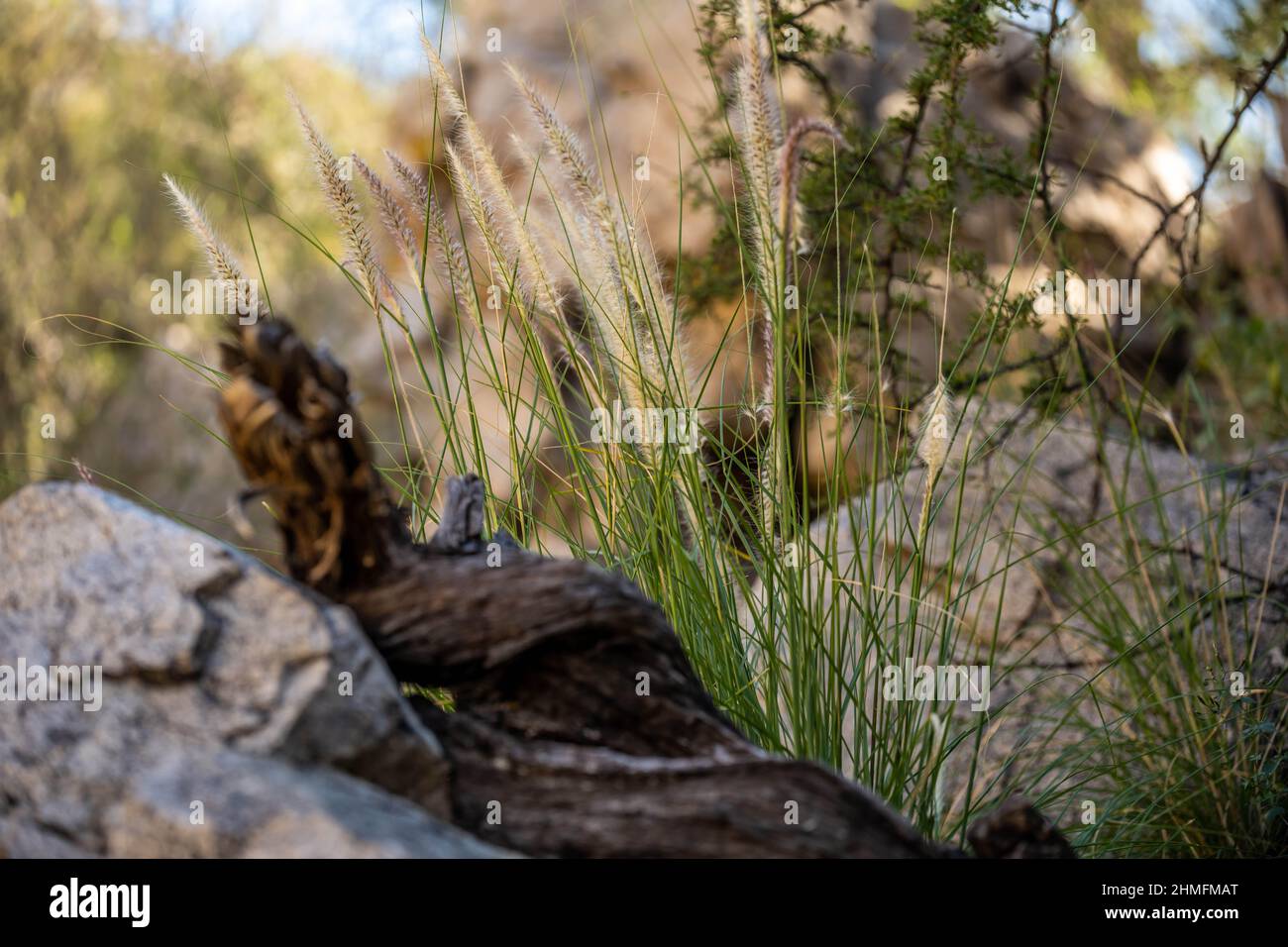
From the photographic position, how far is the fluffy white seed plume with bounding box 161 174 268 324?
164 cm

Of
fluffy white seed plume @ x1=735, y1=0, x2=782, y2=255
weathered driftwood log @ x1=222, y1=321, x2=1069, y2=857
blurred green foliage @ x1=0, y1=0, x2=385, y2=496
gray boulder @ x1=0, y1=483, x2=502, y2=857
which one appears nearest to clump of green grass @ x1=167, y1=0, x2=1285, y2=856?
fluffy white seed plume @ x1=735, y1=0, x2=782, y2=255

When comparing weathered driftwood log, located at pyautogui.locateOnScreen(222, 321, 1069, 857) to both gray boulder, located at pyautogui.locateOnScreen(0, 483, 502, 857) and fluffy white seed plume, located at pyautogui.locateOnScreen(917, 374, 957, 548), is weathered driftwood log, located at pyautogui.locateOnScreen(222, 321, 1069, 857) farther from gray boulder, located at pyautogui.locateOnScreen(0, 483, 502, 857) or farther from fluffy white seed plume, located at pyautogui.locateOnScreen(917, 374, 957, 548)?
fluffy white seed plume, located at pyautogui.locateOnScreen(917, 374, 957, 548)

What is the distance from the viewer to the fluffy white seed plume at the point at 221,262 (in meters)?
1.64

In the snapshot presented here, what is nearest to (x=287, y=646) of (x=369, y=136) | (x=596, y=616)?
(x=596, y=616)

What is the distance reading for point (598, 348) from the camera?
1.97 meters

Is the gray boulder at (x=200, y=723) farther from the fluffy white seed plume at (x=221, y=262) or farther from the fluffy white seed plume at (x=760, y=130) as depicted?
the fluffy white seed plume at (x=760, y=130)

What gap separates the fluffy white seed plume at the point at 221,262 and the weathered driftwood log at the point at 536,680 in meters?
0.30

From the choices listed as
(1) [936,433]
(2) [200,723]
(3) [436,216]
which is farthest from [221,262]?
(1) [936,433]

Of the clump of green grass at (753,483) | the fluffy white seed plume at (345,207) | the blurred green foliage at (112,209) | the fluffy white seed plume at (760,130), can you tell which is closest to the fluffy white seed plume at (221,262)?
the clump of green grass at (753,483)

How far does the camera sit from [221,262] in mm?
1714

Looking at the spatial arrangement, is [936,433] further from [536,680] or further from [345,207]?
[345,207]

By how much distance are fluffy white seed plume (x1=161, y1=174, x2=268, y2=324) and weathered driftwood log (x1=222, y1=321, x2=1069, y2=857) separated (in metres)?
0.30

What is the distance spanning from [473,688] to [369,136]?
1039 centimetres

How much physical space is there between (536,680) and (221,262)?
812 mm
